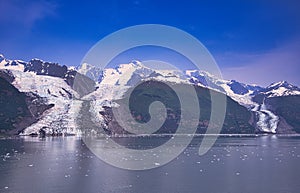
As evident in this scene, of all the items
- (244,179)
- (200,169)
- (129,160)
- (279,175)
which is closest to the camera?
(244,179)

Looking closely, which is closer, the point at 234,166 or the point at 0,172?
the point at 0,172

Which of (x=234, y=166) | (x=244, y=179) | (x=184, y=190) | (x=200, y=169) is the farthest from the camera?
(x=234, y=166)

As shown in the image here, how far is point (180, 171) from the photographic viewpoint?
87250 millimetres

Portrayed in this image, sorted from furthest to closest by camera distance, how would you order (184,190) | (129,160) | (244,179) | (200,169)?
(129,160) → (200,169) → (244,179) → (184,190)

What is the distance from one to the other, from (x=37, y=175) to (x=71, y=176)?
303 inches

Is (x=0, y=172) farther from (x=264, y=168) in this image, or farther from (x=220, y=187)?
(x=264, y=168)

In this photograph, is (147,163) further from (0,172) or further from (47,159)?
(0,172)

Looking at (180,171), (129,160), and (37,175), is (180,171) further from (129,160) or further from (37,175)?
(37,175)

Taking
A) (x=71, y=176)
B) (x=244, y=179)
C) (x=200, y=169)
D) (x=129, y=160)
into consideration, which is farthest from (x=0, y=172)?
(x=244, y=179)

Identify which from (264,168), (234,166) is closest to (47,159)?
(234,166)

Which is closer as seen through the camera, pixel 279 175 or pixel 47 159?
pixel 279 175

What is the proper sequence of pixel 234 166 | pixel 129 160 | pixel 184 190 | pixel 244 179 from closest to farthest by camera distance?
pixel 184 190, pixel 244 179, pixel 234 166, pixel 129 160

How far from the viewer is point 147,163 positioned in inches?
4035

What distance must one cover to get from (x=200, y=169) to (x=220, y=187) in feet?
76.8
